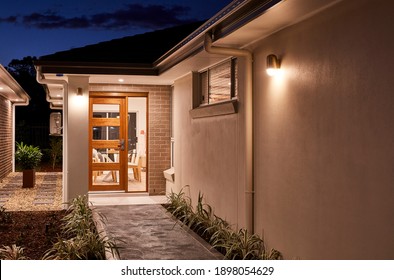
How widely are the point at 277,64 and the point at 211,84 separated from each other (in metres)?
3.55

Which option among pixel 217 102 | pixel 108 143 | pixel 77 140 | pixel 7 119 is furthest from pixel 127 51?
pixel 7 119

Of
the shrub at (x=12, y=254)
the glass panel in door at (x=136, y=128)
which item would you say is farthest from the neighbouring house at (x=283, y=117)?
the glass panel in door at (x=136, y=128)

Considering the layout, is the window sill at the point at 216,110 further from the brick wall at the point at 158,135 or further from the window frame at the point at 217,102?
the brick wall at the point at 158,135

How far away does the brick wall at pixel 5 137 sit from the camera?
17297 millimetres

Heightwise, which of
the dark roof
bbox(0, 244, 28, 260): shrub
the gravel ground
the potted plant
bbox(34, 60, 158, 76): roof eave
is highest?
the dark roof

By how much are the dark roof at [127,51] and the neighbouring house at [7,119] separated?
9.30 ft

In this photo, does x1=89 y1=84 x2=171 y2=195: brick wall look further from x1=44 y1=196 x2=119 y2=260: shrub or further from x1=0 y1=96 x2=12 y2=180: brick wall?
x1=0 y1=96 x2=12 y2=180: brick wall

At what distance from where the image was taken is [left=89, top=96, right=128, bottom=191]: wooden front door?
40.9 feet

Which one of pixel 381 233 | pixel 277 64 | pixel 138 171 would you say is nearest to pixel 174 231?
pixel 277 64

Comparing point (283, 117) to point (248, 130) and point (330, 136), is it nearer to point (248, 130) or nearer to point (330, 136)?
point (248, 130)

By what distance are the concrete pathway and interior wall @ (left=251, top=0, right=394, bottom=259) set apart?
1.08 metres

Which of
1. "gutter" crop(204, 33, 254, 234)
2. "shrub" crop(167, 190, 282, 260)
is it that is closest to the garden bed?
"shrub" crop(167, 190, 282, 260)

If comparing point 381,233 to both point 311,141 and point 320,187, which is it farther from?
point 311,141

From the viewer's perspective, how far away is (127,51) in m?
12.1
